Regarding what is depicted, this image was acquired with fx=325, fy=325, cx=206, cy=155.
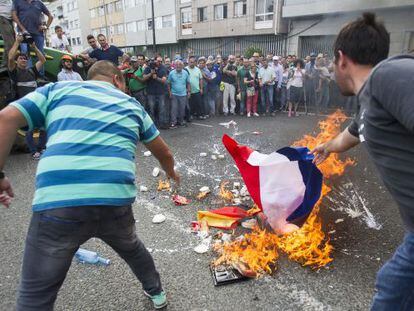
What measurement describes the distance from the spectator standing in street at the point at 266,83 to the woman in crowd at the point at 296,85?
727 millimetres

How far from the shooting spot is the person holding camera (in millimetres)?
9734

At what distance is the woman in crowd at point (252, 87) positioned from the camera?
462 inches

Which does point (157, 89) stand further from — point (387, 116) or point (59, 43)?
point (387, 116)

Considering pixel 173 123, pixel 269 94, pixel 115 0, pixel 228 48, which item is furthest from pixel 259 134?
pixel 115 0

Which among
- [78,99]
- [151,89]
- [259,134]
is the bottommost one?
[259,134]

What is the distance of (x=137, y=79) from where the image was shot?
966 centimetres

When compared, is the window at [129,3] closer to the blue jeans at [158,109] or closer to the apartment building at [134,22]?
the apartment building at [134,22]

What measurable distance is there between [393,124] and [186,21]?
36.2 metres

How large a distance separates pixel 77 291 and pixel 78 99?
6.20ft

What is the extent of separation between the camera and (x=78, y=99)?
6.62 ft

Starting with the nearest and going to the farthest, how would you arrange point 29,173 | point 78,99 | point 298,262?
point 78,99 < point 298,262 < point 29,173

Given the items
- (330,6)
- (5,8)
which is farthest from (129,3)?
(5,8)

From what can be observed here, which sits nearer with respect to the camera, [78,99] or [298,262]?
[78,99]

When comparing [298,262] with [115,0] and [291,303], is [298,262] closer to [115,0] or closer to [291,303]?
[291,303]
